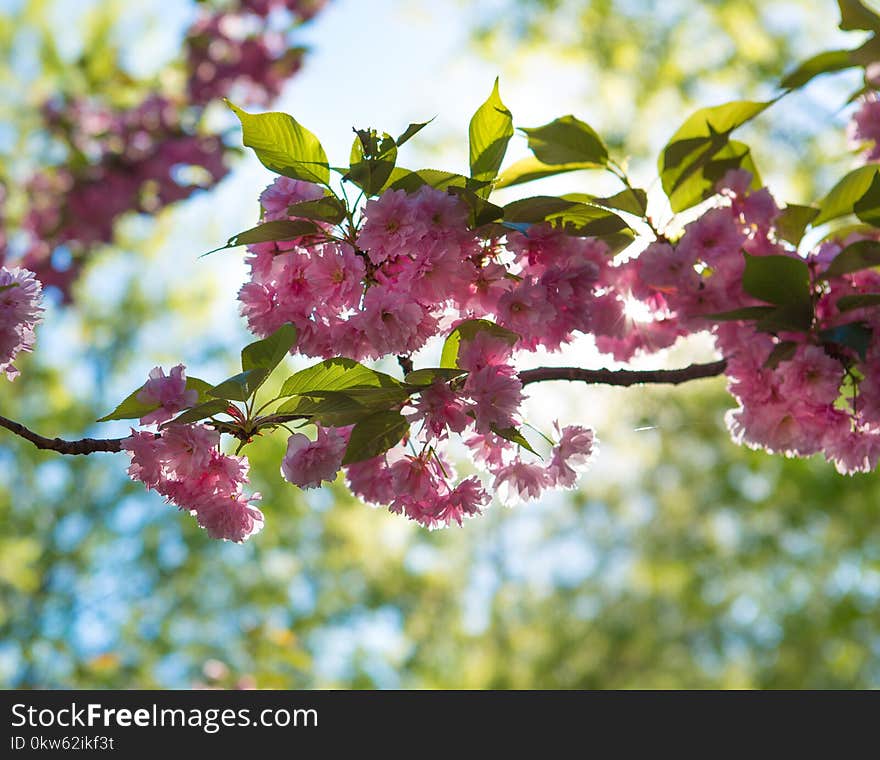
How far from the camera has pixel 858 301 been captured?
915 mm

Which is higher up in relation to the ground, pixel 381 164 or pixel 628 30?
pixel 628 30

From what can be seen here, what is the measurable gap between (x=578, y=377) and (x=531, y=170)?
346mm

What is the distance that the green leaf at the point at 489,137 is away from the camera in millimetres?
1020

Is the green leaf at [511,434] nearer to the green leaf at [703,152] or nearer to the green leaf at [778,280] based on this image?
the green leaf at [778,280]

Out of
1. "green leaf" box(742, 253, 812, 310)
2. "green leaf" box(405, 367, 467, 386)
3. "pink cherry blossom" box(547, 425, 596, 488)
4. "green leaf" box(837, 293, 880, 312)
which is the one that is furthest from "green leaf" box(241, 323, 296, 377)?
"green leaf" box(837, 293, 880, 312)

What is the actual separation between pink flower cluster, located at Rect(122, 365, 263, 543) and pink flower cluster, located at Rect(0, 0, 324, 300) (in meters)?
3.21

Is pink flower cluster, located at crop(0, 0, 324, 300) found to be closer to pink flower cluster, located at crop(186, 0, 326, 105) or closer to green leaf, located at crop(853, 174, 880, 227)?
pink flower cluster, located at crop(186, 0, 326, 105)

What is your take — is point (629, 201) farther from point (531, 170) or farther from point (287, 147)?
point (287, 147)

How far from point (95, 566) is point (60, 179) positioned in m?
5.27

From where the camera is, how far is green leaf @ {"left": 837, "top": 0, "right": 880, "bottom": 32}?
3.53 ft
